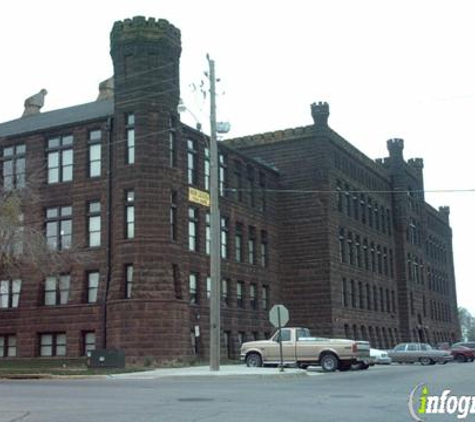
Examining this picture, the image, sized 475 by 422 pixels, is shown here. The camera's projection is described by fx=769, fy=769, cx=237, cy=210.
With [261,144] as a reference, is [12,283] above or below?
below

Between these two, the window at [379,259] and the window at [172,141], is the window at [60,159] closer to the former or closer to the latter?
the window at [172,141]

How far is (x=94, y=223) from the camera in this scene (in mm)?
42562

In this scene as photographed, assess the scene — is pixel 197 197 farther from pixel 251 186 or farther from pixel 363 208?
pixel 363 208

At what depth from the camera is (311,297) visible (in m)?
55.6

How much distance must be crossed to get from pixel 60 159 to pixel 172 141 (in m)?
Answer: 7.11

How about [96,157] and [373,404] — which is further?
[96,157]

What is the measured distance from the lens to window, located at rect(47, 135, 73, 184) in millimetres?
44188

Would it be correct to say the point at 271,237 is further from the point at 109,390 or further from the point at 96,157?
the point at 109,390

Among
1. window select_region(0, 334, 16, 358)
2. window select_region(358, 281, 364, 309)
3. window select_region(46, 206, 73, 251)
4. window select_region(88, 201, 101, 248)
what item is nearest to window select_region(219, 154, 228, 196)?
window select_region(88, 201, 101, 248)

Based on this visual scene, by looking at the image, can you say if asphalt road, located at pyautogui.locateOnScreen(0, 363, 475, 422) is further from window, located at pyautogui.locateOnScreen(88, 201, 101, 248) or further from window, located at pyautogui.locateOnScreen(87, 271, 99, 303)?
window, located at pyautogui.locateOnScreen(88, 201, 101, 248)

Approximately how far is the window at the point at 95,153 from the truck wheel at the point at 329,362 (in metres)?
17.6

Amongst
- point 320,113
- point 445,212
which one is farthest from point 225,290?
point 445,212

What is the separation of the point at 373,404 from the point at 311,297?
3998cm

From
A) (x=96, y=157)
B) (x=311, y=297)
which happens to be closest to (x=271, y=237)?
(x=311, y=297)
